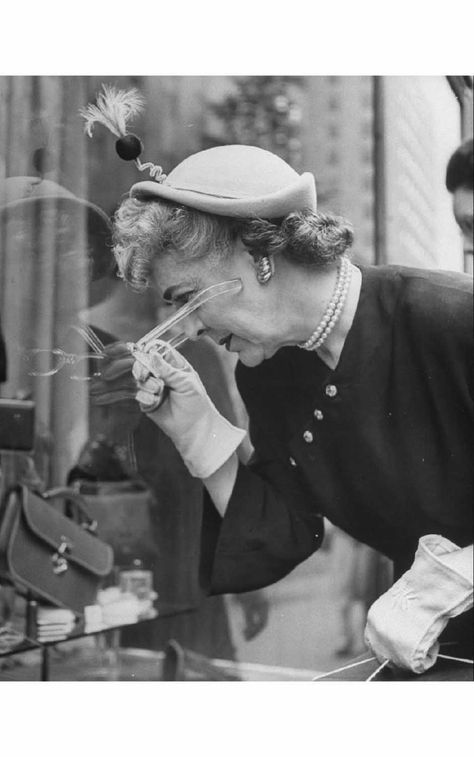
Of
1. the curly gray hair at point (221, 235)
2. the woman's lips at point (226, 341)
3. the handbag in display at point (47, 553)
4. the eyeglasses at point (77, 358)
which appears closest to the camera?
the curly gray hair at point (221, 235)

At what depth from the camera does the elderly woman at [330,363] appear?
7.14ft

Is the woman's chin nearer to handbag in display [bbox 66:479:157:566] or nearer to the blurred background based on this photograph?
the blurred background

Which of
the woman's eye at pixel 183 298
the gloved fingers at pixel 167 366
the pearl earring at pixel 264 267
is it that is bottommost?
the gloved fingers at pixel 167 366

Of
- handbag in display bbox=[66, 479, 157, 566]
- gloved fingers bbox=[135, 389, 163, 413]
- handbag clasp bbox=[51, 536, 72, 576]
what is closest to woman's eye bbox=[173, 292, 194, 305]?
gloved fingers bbox=[135, 389, 163, 413]

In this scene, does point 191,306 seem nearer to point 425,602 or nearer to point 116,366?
point 116,366

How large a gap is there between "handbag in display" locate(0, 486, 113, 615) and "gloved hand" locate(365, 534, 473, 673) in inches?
31.8

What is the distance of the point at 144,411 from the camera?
7.84ft

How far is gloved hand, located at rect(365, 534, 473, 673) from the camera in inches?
86.1

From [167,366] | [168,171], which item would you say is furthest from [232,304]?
[168,171]

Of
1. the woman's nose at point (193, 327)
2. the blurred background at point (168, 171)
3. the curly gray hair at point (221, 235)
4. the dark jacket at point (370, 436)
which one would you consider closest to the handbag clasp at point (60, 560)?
the blurred background at point (168, 171)

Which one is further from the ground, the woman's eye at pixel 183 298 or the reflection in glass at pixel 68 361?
the woman's eye at pixel 183 298

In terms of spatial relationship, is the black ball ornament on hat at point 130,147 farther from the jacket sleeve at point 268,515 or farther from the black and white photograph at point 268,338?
the jacket sleeve at point 268,515
